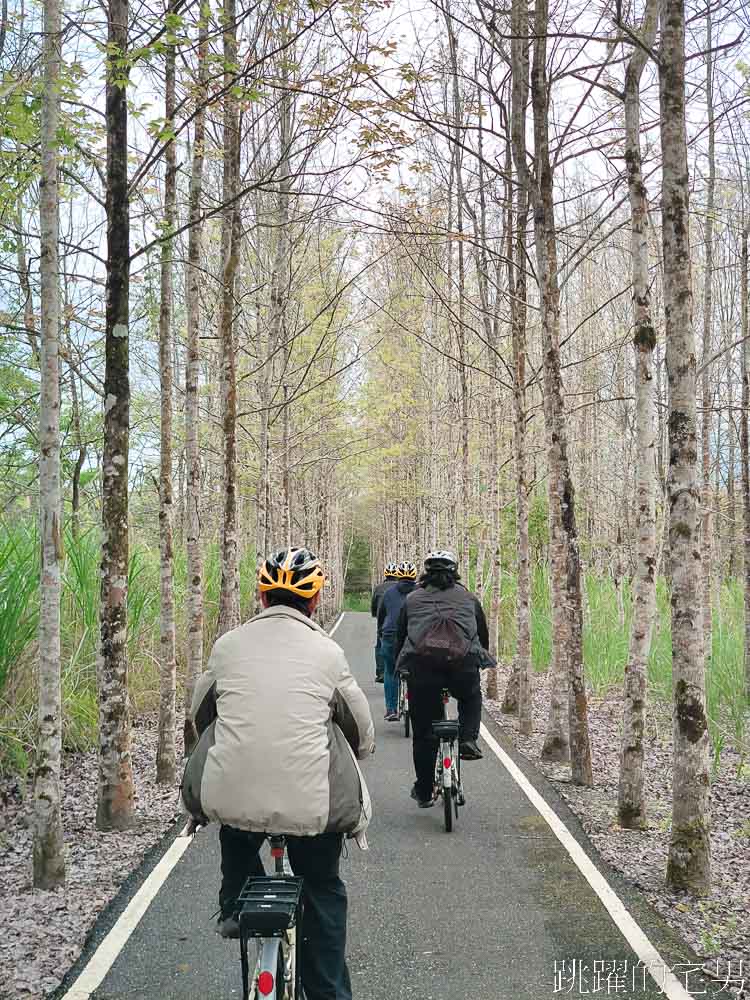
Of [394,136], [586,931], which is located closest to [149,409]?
[394,136]

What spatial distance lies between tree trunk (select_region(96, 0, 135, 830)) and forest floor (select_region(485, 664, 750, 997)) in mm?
3927

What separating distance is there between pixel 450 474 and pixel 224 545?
1337 cm

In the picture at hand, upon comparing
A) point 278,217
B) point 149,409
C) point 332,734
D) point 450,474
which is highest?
point 278,217

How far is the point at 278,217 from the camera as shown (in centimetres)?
1814

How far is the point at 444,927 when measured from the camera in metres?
5.48

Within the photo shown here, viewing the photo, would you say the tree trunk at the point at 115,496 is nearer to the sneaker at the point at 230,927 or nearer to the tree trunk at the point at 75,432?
the sneaker at the point at 230,927

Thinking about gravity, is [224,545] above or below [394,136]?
below

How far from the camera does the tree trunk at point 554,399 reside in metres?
9.56

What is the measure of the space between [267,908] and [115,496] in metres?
5.04

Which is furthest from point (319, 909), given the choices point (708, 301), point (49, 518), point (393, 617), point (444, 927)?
point (708, 301)

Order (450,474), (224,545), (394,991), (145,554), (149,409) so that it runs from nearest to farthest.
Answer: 1. (394,991)
2. (224,545)
3. (145,554)
4. (149,409)
5. (450,474)

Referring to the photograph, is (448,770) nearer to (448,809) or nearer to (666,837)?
(448,809)

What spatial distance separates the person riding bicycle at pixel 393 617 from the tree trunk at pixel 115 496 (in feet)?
20.4

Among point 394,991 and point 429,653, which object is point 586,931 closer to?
point 394,991
